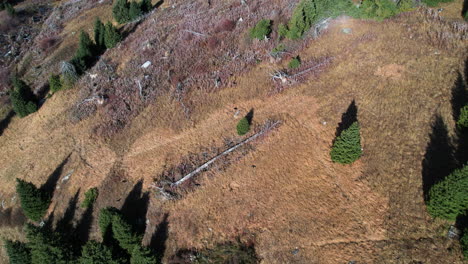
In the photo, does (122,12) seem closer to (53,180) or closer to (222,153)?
(53,180)

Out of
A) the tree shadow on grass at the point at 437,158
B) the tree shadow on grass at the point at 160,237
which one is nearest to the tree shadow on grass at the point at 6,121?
the tree shadow on grass at the point at 160,237

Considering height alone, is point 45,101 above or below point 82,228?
above

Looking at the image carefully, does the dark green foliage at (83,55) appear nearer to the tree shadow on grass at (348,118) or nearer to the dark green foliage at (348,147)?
the tree shadow on grass at (348,118)

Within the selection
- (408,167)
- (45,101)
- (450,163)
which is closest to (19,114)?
(45,101)

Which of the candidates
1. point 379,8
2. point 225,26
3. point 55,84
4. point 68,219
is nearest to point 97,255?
point 68,219

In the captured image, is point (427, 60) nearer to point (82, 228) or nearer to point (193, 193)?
point (193, 193)
